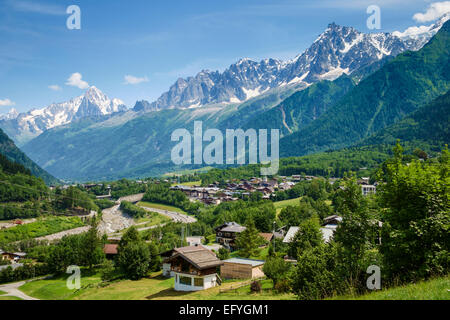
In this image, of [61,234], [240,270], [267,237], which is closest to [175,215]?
[61,234]

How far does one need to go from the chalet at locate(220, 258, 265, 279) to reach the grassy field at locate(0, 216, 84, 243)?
250ft

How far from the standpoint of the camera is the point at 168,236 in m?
79.0

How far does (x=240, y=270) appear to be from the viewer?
42.2 metres

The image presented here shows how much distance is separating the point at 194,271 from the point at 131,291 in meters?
8.36

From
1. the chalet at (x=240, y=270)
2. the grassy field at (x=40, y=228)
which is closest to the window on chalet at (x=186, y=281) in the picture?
the chalet at (x=240, y=270)

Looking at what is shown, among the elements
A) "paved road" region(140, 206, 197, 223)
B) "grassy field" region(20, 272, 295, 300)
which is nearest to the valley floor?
"grassy field" region(20, 272, 295, 300)

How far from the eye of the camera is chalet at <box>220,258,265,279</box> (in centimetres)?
4212

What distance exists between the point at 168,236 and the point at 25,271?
2855 centimetres

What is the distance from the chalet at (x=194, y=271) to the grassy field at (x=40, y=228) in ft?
245

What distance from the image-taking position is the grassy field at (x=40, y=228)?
95938mm

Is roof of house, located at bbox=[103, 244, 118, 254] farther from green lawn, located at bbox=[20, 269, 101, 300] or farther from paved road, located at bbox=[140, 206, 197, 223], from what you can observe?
paved road, located at bbox=[140, 206, 197, 223]

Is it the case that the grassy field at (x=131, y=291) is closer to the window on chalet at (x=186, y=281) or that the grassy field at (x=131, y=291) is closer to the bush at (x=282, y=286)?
the bush at (x=282, y=286)
